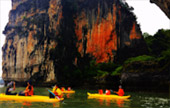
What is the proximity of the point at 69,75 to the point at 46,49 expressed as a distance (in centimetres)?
857

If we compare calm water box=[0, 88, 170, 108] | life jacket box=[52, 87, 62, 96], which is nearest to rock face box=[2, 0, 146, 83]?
life jacket box=[52, 87, 62, 96]

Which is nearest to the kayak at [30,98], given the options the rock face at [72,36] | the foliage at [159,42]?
the rock face at [72,36]

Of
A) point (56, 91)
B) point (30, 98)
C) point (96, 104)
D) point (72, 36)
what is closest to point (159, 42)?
point (72, 36)

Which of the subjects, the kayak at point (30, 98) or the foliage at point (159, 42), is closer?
the kayak at point (30, 98)

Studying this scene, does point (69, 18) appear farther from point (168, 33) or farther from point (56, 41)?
point (168, 33)

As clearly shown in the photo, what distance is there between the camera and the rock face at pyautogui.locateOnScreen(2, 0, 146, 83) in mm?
46188

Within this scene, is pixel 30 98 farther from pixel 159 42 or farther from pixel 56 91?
pixel 159 42

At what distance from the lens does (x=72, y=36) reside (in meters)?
49.5

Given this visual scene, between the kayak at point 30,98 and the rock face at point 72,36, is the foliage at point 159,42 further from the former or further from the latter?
the kayak at point 30,98

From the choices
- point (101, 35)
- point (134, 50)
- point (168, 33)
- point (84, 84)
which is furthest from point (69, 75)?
point (168, 33)

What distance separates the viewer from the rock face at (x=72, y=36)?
46188mm


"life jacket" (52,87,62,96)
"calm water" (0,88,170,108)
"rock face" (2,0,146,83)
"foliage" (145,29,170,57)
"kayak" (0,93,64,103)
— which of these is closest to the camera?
"calm water" (0,88,170,108)

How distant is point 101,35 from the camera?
48688mm

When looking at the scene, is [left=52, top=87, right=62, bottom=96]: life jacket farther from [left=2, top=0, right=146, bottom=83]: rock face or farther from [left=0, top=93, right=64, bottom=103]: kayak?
[left=2, top=0, right=146, bottom=83]: rock face
